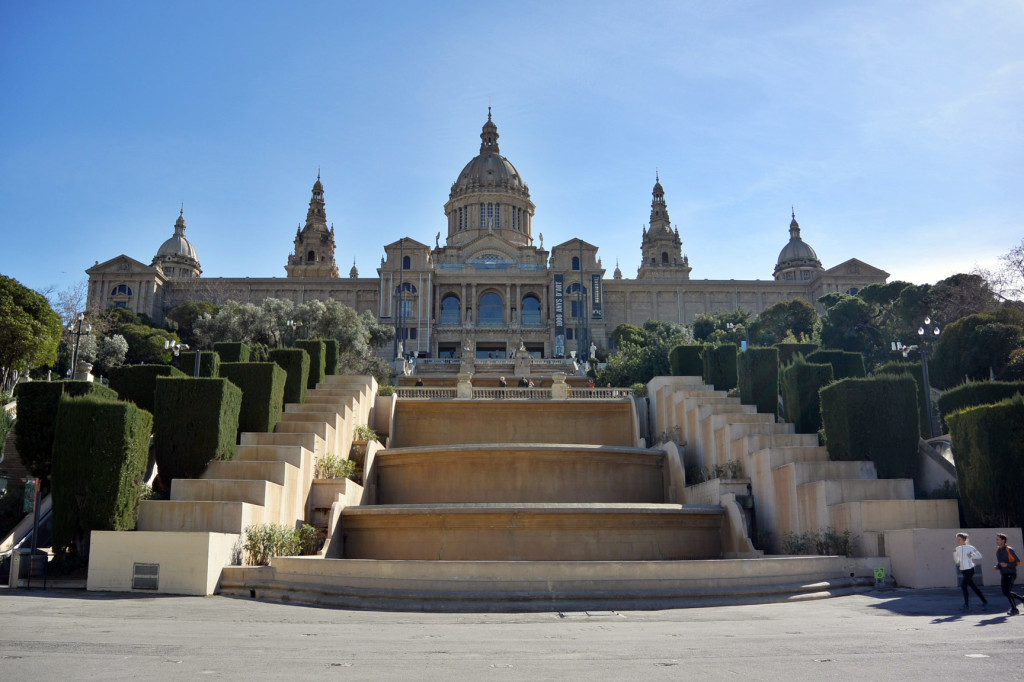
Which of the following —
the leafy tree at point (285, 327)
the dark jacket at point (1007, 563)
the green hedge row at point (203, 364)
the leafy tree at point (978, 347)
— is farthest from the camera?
the leafy tree at point (285, 327)

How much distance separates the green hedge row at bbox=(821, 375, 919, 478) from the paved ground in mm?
6574

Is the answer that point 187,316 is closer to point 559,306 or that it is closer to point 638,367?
point 559,306

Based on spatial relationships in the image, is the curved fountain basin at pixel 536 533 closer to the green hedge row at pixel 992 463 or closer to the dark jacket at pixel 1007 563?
the green hedge row at pixel 992 463

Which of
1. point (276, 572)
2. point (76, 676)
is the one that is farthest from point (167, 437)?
point (76, 676)

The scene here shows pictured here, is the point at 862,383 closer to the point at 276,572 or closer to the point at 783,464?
the point at 783,464

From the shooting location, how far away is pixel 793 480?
18.4 meters

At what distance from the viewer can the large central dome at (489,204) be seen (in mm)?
103125

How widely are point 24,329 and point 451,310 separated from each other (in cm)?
6041

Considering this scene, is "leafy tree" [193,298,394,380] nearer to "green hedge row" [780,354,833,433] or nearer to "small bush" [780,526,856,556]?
"green hedge row" [780,354,833,433]

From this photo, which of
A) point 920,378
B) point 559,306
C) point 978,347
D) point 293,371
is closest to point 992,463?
point 920,378

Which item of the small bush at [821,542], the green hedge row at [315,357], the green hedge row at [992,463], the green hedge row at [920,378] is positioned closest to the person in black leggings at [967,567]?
the small bush at [821,542]

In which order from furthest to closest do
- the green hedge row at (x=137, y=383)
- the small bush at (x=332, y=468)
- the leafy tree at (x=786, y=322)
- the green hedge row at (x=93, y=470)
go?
the leafy tree at (x=786, y=322), the green hedge row at (x=137, y=383), the small bush at (x=332, y=468), the green hedge row at (x=93, y=470)

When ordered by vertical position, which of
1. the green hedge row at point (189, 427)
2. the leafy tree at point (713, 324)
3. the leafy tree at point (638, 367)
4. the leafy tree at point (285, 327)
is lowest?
the green hedge row at point (189, 427)

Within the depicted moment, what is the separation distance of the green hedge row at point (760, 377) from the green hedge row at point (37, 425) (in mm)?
18009
